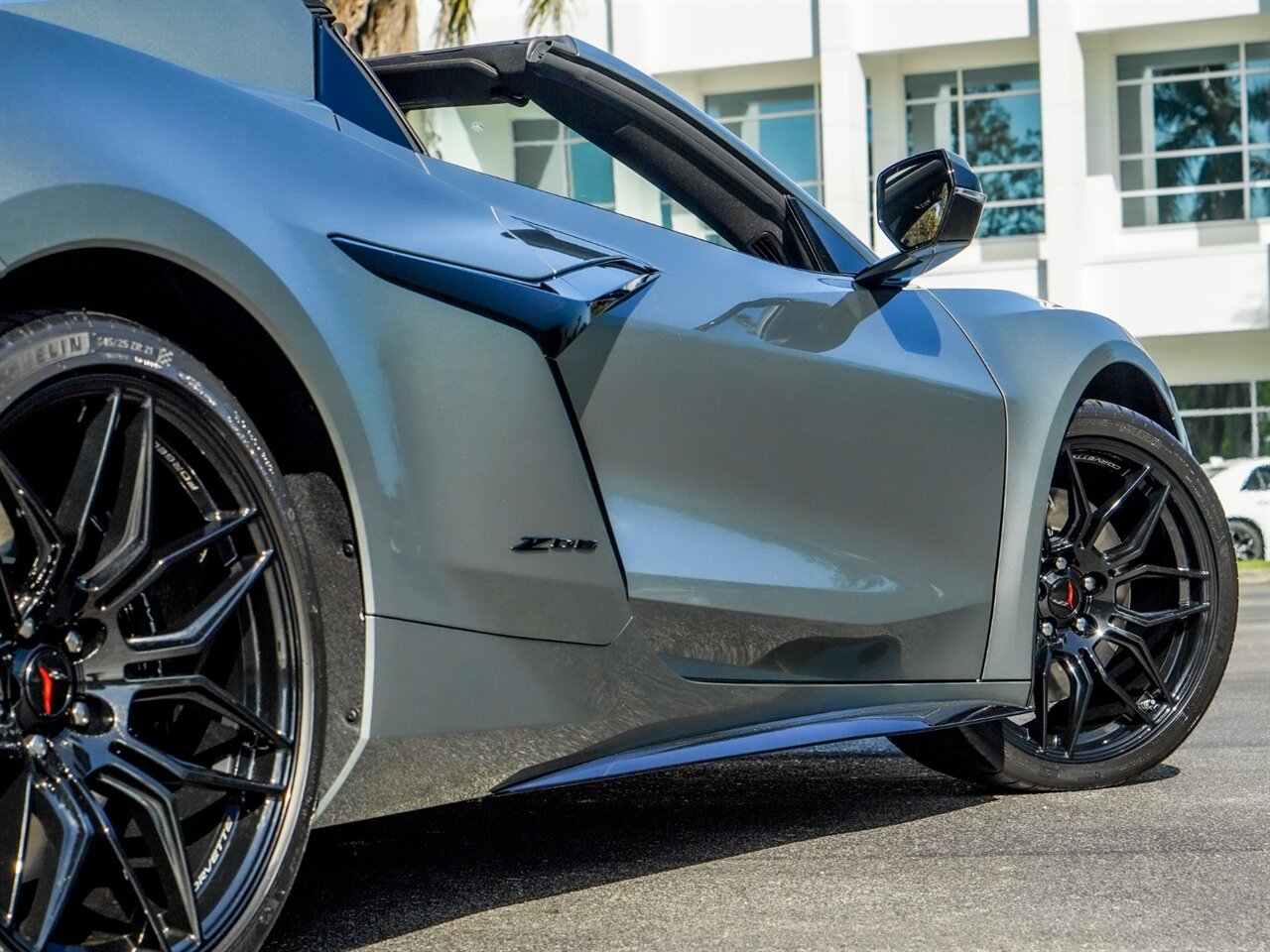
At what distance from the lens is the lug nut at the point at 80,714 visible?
2025 millimetres

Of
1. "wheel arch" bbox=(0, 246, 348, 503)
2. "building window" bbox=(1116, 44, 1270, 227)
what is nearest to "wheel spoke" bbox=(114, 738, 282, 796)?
"wheel arch" bbox=(0, 246, 348, 503)

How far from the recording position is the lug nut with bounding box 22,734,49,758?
197 cm

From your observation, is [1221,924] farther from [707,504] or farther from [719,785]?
[719,785]

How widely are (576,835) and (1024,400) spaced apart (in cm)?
129

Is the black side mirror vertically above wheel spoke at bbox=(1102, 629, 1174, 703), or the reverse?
the black side mirror

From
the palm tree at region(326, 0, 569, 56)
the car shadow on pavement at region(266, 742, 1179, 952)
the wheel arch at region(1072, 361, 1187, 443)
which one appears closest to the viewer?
the car shadow on pavement at region(266, 742, 1179, 952)

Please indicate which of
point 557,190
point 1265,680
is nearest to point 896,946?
point 557,190

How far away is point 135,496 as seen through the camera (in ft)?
6.84

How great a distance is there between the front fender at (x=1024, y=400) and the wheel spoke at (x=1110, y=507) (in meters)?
0.23

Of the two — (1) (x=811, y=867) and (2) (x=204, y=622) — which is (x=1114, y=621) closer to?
(1) (x=811, y=867)

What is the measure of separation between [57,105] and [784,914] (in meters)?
1.62

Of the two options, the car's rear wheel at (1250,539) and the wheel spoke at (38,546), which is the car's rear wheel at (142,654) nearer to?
the wheel spoke at (38,546)

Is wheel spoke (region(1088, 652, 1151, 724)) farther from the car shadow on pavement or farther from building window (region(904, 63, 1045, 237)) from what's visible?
building window (region(904, 63, 1045, 237))

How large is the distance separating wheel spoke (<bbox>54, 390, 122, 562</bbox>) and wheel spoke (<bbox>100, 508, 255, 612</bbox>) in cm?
8
